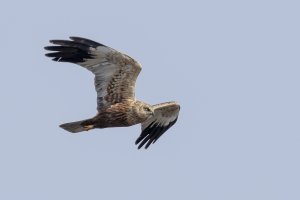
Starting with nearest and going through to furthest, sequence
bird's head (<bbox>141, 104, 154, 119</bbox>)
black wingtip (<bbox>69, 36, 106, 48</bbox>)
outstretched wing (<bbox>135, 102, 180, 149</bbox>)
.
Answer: black wingtip (<bbox>69, 36, 106, 48</bbox>), bird's head (<bbox>141, 104, 154, 119</bbox>), outstretched wing (<bbox>135, 102, 180, 149</bbox>)

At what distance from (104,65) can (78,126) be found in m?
1.41

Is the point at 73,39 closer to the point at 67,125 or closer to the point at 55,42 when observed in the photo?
the point at 55,42

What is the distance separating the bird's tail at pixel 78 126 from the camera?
82.7 feet

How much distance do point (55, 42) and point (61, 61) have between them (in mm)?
560

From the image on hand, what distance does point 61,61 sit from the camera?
2481 cm

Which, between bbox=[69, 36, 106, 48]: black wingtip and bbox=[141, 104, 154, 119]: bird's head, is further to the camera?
bbox=[141, 104, 154, 119]: bird's head

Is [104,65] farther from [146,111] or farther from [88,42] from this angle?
[146,111]

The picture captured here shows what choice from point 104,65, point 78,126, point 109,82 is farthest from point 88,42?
point 78,126

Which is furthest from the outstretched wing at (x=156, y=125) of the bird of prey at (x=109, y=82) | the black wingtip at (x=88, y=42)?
the black wingtip at (x=88, y=42)

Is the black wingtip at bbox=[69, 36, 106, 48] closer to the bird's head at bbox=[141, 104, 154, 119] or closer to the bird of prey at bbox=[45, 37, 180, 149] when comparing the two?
the bird of prey at bbox=[45, 37, 180, 149]

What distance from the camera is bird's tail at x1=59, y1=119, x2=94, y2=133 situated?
25.2 metres

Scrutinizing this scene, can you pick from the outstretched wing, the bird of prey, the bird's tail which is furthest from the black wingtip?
the outstretched wing

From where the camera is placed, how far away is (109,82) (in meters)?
25.4

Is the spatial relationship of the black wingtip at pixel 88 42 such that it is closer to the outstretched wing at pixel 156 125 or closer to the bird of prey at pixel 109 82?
the bird of prey at pixel 109 82
